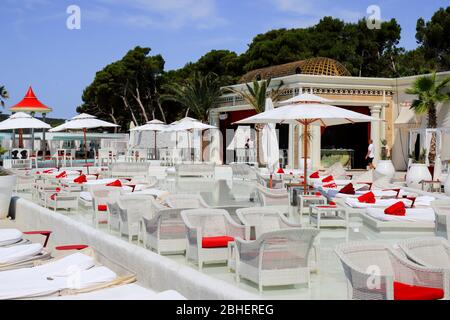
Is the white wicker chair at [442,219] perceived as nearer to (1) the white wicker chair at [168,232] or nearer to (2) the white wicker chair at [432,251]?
(2) the white wicker chair at [432,251]

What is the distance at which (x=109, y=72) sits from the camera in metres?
51.8

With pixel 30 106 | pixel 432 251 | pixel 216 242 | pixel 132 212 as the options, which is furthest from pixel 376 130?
pixel 432 251

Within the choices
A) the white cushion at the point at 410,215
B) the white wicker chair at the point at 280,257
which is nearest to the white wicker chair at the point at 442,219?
the white cushion at the point at 410,215

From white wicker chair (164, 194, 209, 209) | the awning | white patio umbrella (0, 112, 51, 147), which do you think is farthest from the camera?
the awning

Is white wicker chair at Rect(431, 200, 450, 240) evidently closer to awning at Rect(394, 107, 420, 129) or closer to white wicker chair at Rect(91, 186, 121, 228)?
white wicker chair at Rect(91, 186, 121, 228)

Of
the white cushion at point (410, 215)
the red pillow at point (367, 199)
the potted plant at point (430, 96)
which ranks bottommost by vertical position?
the white cushion at point (410, 215)

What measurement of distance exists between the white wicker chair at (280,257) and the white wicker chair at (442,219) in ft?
8.26

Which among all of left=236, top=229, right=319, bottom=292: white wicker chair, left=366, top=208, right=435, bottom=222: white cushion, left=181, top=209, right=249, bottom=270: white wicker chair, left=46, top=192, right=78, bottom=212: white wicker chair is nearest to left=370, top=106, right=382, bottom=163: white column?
left=366, top=208, right=435, bottom=222: white cushion

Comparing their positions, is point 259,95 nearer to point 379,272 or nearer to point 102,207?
point 102,207

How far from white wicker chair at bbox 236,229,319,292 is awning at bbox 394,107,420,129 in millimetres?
19981

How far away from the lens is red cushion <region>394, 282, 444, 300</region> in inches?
169

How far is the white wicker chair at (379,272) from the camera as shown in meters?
4.09

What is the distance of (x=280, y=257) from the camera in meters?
5.52

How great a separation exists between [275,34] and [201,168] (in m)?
29.4
